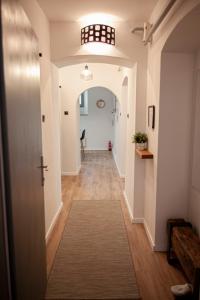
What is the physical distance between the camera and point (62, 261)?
99.3 inches

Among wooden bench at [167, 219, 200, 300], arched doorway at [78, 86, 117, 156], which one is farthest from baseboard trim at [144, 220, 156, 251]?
arched doorway at [78, 86, 117, 156]

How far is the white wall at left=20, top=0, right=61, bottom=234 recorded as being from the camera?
2673mm

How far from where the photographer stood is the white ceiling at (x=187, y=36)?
1818 mm

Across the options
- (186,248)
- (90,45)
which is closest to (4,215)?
(186,248)

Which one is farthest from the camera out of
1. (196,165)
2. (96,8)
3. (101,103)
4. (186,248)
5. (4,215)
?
(101,103)

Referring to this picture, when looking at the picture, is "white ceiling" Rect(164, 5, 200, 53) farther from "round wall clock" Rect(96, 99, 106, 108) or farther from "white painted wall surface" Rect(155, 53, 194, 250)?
"round wall clock" Rect(96, 99, 106, 108)

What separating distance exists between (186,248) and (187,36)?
188cm

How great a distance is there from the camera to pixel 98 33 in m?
2.93

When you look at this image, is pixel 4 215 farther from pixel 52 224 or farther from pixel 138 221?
pixel 138 221

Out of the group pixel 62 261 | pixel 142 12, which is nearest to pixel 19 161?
pixel 62 261

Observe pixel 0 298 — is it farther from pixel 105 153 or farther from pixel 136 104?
pixel 105 153

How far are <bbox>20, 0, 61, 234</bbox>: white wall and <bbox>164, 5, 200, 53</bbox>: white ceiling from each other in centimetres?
139

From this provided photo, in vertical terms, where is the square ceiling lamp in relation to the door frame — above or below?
above

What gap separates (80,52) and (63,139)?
3.26m
